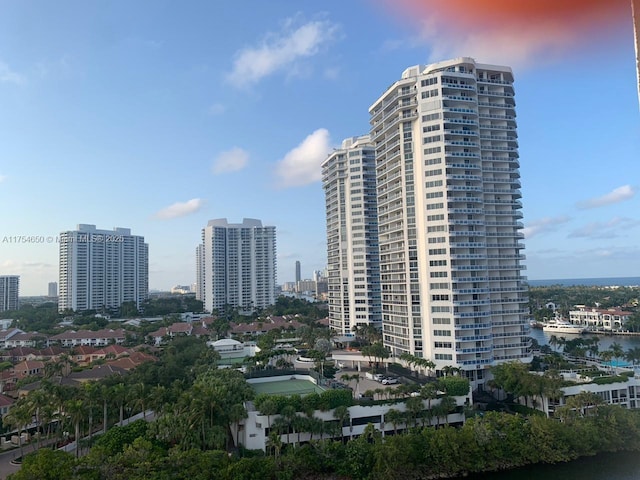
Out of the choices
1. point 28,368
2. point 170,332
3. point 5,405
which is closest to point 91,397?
point 5,405

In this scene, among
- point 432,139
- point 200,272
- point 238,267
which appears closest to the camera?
point 432,139

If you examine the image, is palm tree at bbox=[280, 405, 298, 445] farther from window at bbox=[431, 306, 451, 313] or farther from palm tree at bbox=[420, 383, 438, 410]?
window at bbox=[431, 306, 451, 313]

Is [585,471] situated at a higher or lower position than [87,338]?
Result: lower

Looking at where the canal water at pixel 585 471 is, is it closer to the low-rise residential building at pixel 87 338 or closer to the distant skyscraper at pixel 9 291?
the low-rise residential building at pixel 87 338

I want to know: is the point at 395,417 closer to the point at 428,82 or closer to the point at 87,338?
the point at 428,82

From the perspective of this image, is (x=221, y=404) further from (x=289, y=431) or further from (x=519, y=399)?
(x=519, y=399)

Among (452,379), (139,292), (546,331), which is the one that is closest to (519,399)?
(452,379)

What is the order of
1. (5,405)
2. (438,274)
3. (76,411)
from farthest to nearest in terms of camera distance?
1. (438,274)
2. (5,405)
3. (76,411)
